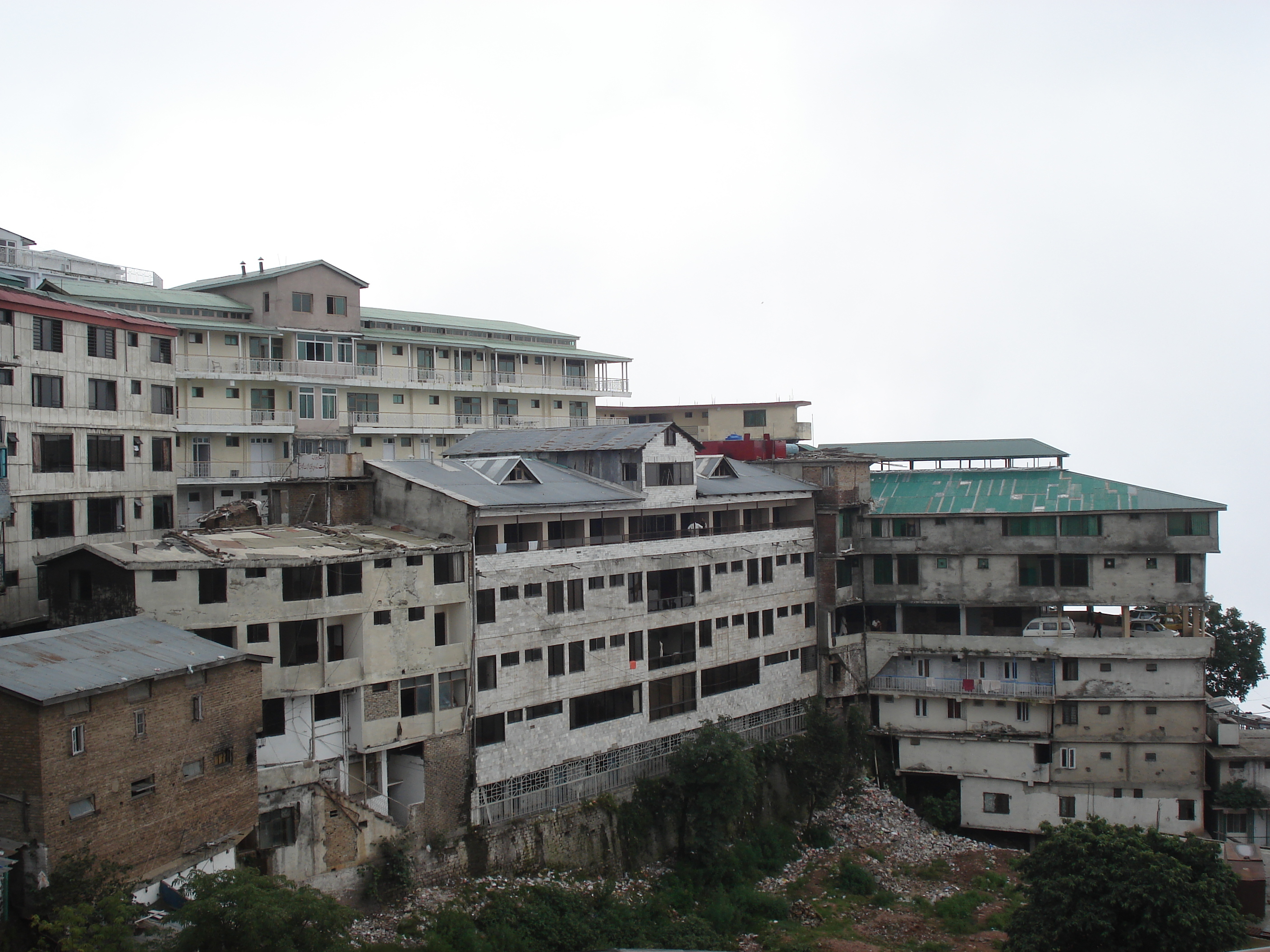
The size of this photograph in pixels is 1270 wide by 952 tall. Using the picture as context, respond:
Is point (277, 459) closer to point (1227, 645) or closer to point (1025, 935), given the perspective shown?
point (1025, 935)

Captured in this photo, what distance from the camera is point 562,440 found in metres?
46.4

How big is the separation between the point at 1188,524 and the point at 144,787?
1644 inches

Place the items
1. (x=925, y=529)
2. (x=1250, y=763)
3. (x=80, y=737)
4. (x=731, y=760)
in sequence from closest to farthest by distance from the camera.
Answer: (x=80, y=737) → (x=731, y=760) → (x=1250, y=763) → (x=925, y=529)

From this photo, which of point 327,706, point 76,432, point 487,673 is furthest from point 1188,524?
point 76,432

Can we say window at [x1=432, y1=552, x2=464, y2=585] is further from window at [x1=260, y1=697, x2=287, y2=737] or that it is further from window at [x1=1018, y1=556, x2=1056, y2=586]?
window at [x1=1018, y1=556, x2=1056, y2=586]

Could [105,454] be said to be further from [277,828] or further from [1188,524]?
[1188,524]

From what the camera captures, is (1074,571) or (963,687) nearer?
(1074,571)

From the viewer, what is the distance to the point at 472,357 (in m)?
59.9

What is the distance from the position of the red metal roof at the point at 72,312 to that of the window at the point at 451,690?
57.3 ft

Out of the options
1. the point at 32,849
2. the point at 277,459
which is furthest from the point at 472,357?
the point at 32,849

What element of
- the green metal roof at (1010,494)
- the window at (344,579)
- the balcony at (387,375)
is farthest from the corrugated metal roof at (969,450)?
the window at (344,579)

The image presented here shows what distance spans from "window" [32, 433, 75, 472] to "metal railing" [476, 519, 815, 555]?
14304mm

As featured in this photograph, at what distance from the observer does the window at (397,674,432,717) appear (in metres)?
34.6

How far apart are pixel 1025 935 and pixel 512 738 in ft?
56.9
